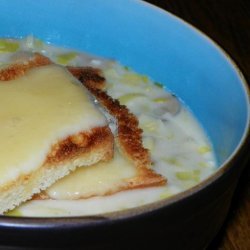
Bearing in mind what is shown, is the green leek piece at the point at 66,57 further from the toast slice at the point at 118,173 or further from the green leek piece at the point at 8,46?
the toast slice at the point at 118,173

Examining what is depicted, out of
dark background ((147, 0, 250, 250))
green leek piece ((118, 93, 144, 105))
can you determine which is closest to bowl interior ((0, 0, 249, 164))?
green leek piece ((118, 93, 144, 105))

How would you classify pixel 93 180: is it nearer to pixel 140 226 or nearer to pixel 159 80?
pixel 140 226

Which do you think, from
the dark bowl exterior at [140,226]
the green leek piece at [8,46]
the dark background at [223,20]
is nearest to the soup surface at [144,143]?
the green leek piece at [8,46]

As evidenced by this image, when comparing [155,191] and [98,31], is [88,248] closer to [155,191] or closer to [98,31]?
[155,191]

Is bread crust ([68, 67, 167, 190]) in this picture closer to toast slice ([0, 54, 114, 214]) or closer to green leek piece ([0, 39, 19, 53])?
toast slice ([0, 54, 114, 214])

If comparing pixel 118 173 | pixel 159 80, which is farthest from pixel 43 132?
pixel 159 80

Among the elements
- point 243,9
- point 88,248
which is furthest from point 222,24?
point 88,248
